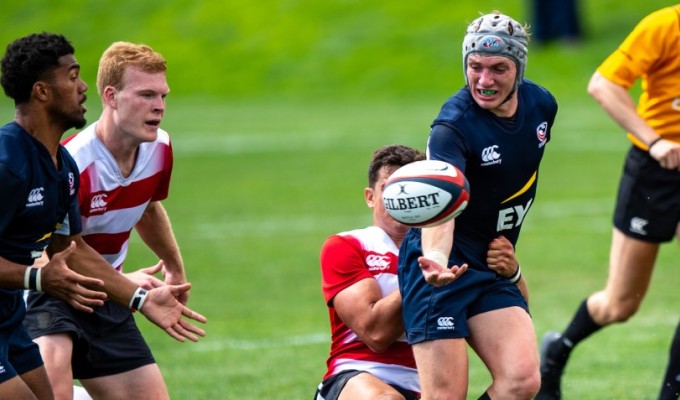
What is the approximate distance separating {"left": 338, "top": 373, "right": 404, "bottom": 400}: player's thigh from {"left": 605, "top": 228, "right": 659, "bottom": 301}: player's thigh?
2294 mm

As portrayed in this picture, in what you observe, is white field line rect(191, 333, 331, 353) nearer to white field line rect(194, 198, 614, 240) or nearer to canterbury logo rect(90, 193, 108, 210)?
canterbury logo rect(90, 193, 108, 210)

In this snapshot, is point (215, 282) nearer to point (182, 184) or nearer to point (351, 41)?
point (182, 184)

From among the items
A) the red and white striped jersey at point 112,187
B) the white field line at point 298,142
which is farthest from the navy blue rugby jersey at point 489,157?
the white field line at point 298,142

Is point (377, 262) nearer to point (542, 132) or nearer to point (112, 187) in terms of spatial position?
point (542, 132)

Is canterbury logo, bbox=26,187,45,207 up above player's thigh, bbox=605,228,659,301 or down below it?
Answer: above

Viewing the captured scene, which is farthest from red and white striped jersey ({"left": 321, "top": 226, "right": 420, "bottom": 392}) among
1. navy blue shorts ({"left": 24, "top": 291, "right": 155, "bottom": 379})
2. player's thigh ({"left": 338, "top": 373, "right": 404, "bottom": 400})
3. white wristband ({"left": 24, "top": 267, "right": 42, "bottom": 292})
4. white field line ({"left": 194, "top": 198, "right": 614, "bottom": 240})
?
white field line ({"left": 194, "top": 198, "right": 614, "bottom": 240})

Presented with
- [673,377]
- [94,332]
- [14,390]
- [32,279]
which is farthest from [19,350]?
[673,377]

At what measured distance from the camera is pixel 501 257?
608 cm

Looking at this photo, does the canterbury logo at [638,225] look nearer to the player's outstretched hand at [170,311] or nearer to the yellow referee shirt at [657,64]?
the yellow referee shirt at [657,64]

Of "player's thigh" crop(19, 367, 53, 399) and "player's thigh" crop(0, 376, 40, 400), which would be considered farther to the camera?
"player's thigh" crop(19, 367, 53, 399)

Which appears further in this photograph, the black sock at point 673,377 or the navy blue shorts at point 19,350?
the black sock at point 673,377

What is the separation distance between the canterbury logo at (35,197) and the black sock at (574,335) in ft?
12.6

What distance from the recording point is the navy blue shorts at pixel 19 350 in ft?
18.5

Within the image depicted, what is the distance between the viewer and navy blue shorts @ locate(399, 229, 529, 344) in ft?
19.4
